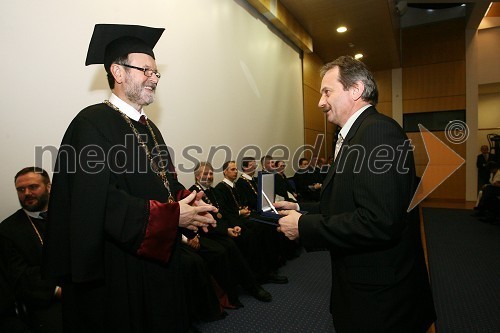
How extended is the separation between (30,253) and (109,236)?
1.09 m

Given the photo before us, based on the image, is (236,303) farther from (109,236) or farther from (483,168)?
(483,168)

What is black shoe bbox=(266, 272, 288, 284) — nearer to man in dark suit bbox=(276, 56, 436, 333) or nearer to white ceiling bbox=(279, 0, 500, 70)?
man in dark suit bbox=(276, 56, 436, 333)

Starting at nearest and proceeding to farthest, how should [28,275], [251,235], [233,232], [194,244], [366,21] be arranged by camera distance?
[28,275] → [194,244] → [233,232] → [251,235] → [366,21]

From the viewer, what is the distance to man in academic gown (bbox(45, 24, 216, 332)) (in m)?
1.26

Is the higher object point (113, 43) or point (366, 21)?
point (366, 21)

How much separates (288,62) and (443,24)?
572 centimetres

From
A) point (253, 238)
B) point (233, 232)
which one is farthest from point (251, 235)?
point (233, 232)

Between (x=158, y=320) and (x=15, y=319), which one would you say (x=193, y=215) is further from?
(x=15, y=319)

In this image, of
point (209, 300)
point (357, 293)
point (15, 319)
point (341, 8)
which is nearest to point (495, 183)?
point (341, 8)

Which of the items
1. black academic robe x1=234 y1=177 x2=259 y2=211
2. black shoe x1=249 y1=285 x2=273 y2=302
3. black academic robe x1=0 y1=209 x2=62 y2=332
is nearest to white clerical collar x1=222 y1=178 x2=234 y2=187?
black academic robe x1=234 y1=177 x2=259 y2=211

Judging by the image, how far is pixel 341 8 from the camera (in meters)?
5.94

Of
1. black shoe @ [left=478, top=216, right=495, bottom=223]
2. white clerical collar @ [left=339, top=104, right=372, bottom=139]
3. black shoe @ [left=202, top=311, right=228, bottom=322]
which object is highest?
white clerical collar @ [left=339, top=104, right=372, bottom=139]

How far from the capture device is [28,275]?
1947 mm
